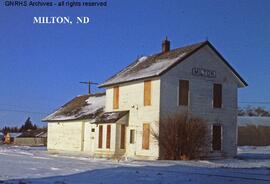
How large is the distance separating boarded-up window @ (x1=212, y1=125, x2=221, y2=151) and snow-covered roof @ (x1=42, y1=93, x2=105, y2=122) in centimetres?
1070

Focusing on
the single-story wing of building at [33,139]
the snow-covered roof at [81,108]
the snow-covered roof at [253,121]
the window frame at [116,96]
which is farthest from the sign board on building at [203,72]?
the single-story wing of building at [33,139]

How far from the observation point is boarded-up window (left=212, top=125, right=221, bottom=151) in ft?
117

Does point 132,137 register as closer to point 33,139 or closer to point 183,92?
point 183,92

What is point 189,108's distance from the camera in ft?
115

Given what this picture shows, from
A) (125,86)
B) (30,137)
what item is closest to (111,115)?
(125,86)

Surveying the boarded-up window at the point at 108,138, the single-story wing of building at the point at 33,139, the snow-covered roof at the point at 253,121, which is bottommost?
the single-story wing of building at the point at 33,139

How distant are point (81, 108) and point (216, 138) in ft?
51.0

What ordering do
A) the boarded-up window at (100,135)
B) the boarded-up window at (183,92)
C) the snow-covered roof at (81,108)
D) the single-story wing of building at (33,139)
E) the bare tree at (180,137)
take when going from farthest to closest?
1. the single-story wing of building at (33,139)
2. the snow-covered roof at (81,108)
3. the boarded-up window at (100,135)
4. the boarded-up window at (183,92)
5. the bare tree at (180,137)

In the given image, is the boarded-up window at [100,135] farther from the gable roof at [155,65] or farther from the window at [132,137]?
the gable roof at [155,65]

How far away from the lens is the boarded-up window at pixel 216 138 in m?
35.7

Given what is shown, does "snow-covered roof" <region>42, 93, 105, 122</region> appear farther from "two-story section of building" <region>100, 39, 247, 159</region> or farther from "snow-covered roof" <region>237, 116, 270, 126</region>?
"snow-covered roof" <region>237, 116, 270, 126</region>

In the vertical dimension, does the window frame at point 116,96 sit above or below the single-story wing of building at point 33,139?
above

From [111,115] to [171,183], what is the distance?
22.3 meters

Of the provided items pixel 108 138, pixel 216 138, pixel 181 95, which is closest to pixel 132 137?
pixel 108 138
